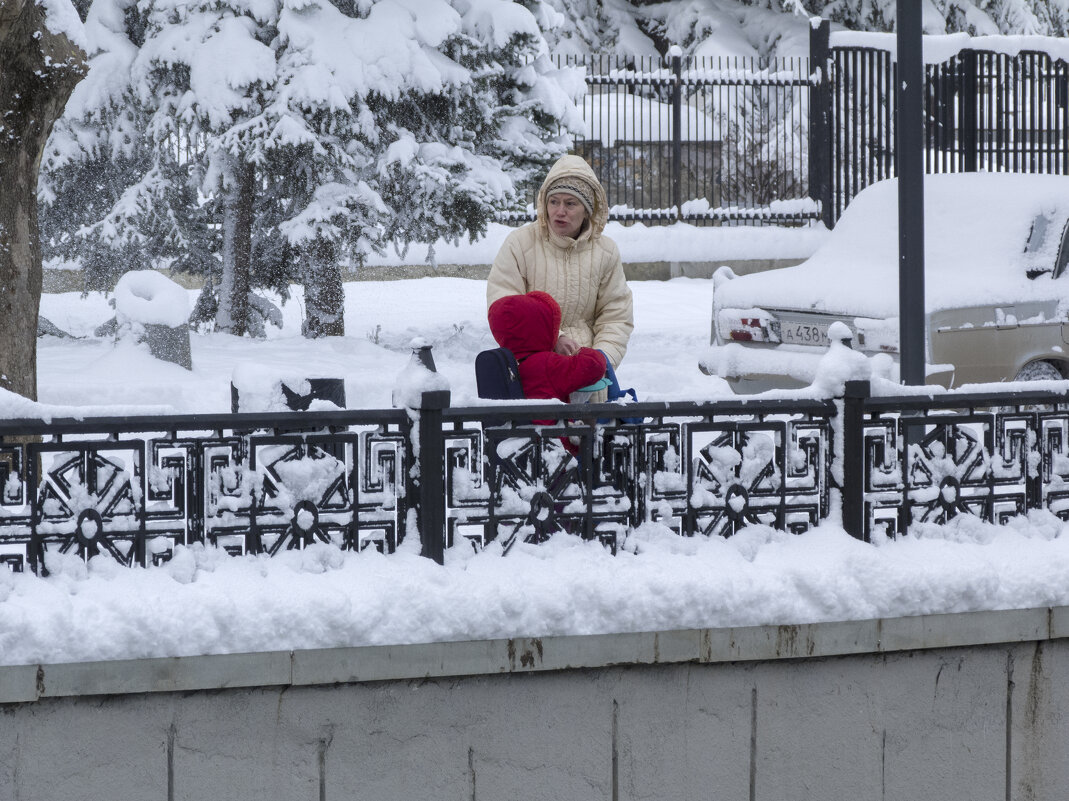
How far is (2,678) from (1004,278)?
6.44m

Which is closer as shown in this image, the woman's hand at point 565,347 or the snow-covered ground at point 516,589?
the snow-covered ground at point 516,589

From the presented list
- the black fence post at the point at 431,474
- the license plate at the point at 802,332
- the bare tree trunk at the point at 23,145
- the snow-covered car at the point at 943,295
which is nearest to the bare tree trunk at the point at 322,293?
the snow-covered car at the point at 943,295

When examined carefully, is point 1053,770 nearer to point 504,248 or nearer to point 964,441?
point 964,441

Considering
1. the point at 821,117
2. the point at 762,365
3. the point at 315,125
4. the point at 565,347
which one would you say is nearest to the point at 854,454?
the point at 565,347

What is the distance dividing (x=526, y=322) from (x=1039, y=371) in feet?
15.2

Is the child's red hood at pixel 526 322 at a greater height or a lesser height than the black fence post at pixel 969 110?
lesser

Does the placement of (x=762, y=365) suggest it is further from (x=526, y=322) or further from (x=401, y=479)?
(x=401, y=479)

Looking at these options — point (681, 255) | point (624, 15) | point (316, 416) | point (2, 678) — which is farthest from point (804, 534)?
point (624, 15)

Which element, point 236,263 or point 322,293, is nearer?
point 322,293

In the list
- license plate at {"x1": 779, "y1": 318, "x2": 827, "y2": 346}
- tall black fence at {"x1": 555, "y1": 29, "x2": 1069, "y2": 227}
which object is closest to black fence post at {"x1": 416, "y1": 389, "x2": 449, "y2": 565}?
license plate at {"x1": 779, "y1": 318, "x2": 827, "y2": 346}

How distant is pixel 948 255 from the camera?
8938 mm

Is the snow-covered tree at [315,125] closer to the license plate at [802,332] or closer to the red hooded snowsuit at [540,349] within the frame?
the license plate at [802,332]

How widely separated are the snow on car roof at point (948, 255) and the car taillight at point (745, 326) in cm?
9

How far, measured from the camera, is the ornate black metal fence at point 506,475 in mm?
4352
